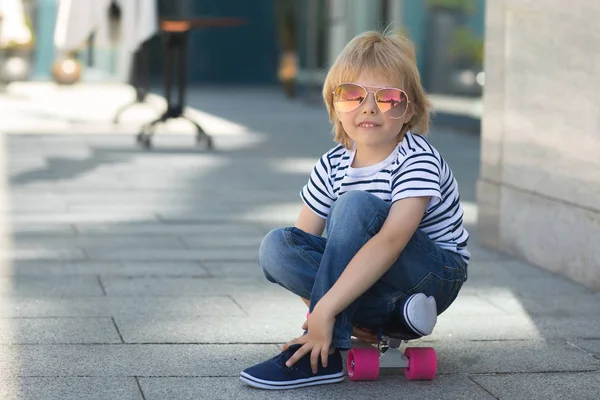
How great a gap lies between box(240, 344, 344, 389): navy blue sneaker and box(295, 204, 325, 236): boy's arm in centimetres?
41

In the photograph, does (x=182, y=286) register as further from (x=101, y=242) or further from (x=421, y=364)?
(x=421, y=364)

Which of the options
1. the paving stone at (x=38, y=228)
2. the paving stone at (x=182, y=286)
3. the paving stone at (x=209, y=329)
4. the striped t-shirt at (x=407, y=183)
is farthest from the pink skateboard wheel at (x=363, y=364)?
the paving stone at (x=38, y=228)

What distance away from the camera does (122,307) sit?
162 inches

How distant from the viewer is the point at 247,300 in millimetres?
4277

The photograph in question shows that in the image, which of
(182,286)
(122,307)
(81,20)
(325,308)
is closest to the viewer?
(325,308)

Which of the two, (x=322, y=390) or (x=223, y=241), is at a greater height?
(x=322, y=390)

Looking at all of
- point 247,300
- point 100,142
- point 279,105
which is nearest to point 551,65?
point 247,300

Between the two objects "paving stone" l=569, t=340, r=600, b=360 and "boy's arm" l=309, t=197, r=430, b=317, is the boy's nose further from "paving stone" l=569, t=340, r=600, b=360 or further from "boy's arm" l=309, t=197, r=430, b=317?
"paving stone" l=569, t=340, r=600, b=360

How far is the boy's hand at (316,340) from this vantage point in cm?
295

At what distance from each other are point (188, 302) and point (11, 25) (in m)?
13.7

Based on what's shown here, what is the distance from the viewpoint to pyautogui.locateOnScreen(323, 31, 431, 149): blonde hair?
316 centimetres

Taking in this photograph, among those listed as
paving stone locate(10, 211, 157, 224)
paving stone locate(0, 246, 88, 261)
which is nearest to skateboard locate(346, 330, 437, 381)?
paving stone locate(0, 246, 88, 261)

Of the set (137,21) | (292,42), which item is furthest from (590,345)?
(292,42)

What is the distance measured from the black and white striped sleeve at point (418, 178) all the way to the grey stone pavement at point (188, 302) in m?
0.51
